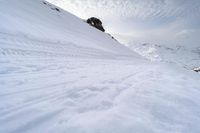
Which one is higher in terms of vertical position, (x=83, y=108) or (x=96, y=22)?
(x=96, y=22)

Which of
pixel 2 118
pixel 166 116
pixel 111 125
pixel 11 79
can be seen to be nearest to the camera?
pixel 2 118

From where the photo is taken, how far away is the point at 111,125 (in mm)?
1998

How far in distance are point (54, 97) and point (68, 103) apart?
29 cm

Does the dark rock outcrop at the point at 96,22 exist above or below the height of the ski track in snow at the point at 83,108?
Answer: above

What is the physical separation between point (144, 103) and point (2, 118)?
Result: 2.06 metres

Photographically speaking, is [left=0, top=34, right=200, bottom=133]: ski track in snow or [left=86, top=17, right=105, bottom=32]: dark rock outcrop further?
[left=86, top=17, right=105, bottom=32]: dark rock outcrop

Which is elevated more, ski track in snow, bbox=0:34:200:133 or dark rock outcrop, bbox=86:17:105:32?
dark rock outcrop, bbox=86:17:105:32

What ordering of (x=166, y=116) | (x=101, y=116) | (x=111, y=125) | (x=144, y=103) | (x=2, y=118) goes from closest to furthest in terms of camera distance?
(x=2, y=118), (x=111, y=125), (x=101, y=116), (x=166, y=116), (x=144, y=103)

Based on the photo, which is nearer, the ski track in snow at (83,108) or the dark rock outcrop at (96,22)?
the ski track in snow at (83,108)

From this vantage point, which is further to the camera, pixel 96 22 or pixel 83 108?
pixel 96 22

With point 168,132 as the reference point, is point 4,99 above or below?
above

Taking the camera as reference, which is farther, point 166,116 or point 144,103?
point 144,103

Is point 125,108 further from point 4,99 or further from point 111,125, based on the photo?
point 4,99

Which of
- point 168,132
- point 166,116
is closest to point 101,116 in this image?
point 168,132
